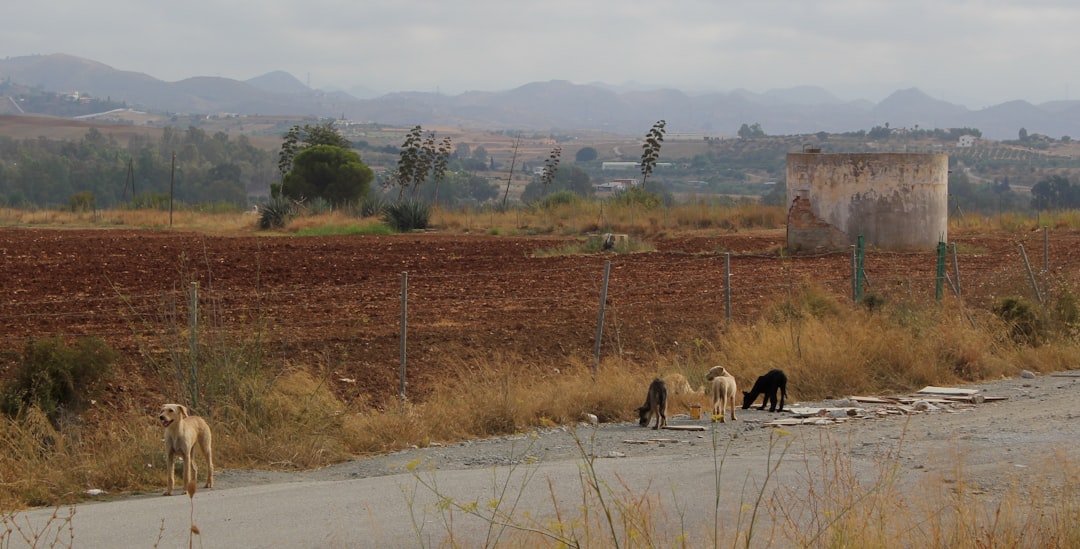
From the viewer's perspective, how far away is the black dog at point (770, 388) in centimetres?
1320

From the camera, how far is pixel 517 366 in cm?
1587

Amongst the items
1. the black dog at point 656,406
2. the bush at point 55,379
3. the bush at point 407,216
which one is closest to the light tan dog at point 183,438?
the bush at point 55,379

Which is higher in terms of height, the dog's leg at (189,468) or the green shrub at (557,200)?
the green shrub at (557,200)

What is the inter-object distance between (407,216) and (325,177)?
16.3m

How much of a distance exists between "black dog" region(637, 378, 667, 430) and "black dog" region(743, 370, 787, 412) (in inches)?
49.8

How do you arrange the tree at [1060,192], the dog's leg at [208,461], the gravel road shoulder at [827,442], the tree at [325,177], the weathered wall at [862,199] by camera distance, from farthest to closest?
the tree at [1060,192]
the tree at [325,177]
the weathered wall at [862,199]
the gravel road shoulder at [827,442]
the dog's leg at [208,461]

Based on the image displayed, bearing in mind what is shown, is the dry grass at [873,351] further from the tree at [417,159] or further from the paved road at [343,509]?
the tree at [417,159]

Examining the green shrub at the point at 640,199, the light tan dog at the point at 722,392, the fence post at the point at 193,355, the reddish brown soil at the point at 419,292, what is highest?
the green shrub at the point at 640,199

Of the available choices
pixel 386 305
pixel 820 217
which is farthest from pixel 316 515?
pixel 820 217

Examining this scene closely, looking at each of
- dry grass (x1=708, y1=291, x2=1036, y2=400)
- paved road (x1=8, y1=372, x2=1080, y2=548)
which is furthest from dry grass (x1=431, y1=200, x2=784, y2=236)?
paved road (x1=8, y1=372, x2=1080, y2=548)

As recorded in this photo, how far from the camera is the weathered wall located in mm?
35688

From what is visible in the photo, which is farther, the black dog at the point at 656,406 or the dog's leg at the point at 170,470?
the black dog at the point at 656,406

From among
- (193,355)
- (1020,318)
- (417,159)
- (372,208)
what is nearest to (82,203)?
(417,159)

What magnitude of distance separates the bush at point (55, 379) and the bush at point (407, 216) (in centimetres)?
3900
